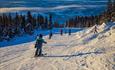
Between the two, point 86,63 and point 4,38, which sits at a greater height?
point 86,63

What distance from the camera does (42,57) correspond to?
2659 cm

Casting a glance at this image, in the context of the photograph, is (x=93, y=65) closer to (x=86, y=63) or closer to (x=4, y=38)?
(x=86, y=63)

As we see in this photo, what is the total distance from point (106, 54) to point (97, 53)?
1.34m

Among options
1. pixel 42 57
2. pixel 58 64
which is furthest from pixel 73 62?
pixel 42 57

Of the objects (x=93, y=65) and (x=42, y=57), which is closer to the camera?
(x=93, y=65)

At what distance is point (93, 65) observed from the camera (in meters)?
21.1

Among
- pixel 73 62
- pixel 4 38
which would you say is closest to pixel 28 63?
pixel 73 62

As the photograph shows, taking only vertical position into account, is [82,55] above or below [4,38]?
above

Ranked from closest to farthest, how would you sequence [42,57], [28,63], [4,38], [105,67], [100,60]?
[105,67] < [100,60] < [28,63] < [42,57] < [4,38]

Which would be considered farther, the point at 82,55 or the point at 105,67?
the point at 82,55

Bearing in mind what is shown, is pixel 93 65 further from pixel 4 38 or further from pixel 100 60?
pixel 4 38

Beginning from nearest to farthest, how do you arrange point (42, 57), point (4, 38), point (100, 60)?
point (100, 60)
point (42, 57)
point (4, 38)

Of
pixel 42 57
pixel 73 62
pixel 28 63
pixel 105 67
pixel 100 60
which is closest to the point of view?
pixel 105 67

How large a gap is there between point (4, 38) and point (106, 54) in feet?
256
